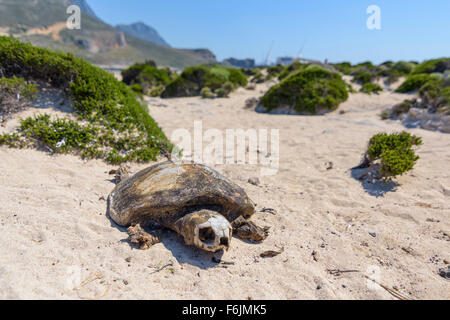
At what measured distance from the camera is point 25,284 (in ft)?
7.07

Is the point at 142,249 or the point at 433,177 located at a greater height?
the point at 433,177

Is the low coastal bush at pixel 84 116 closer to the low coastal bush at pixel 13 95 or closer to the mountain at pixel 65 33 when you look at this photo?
the low coastal bush at pixel 13 95

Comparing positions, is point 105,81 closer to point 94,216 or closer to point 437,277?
point 94,216

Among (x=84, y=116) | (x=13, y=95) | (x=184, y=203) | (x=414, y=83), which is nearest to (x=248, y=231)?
(x=184, y=203)

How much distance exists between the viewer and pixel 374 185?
15.9 feet

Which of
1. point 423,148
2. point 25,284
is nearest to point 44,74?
point 25,284

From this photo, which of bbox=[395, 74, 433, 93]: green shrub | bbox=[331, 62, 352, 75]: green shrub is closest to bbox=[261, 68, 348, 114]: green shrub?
bbox=[395, 74, 433, 93]: green shrub

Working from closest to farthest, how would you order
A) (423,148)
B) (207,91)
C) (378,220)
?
(378,220) < (423,148) < (207,91)

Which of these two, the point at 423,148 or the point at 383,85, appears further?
the point at 383,85

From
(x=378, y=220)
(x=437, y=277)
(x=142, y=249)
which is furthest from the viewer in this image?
(x=378, y=220)

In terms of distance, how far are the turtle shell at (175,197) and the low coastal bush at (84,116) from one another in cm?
231

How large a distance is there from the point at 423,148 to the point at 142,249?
7.47 meters

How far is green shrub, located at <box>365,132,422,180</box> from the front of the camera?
470 cm
